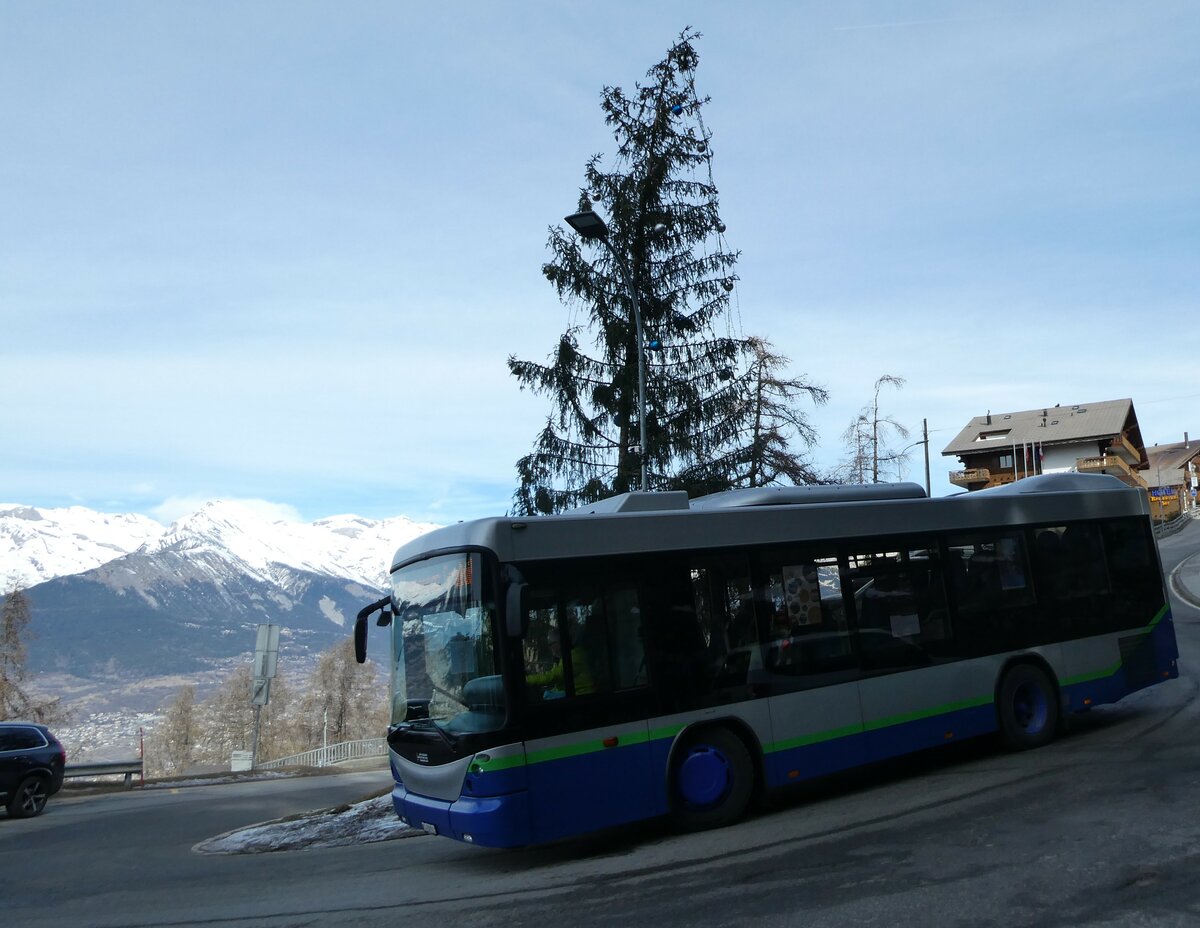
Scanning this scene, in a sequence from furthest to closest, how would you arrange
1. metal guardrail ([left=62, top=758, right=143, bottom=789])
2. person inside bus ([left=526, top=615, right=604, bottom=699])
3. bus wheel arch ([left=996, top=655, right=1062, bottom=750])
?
metal guardrail ([left=62, top=758, right=143, bottom=789]), bus wheel arch ([left=996, top=655, right=1062, bottom=750]), person inside bus ([left=526, top=615, right=604, bottom=699])

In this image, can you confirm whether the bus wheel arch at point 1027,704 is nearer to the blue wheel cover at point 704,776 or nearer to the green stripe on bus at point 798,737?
the green stripe on bus at point 798,737

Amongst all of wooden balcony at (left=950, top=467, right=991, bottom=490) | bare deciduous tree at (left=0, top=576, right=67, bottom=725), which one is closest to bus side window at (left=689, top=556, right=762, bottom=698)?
bare deciduous tree at (left=0, top=576, right=67, bottom=725)

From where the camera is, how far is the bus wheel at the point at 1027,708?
1123 cm

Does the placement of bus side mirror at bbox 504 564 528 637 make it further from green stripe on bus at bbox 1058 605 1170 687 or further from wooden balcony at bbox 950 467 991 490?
wooden balcony at bbox 950 467 991 490

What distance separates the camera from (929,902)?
6148 mm

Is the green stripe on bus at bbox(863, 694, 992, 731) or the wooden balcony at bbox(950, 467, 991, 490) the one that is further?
the wooden balcony at bbox(950, 467, 991, 490)

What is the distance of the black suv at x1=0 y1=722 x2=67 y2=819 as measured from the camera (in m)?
17.5

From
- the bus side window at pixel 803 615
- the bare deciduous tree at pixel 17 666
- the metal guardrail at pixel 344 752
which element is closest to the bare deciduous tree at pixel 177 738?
the bare deciduous tree at pixel 17 666

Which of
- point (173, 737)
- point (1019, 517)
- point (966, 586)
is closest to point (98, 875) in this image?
point (966, 586)

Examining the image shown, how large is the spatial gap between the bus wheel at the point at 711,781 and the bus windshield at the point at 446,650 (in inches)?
73.7

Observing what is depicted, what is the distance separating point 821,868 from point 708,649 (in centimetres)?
236

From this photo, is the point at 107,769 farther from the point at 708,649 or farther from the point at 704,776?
the point at 708,649

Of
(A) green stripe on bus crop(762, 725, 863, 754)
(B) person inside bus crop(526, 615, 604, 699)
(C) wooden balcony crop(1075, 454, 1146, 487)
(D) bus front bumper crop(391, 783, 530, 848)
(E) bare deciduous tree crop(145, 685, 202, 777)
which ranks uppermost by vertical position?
(C) wooden balcony crop(1075, 454, 1146, 487)

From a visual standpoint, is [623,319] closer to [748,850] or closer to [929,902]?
[748,850]
